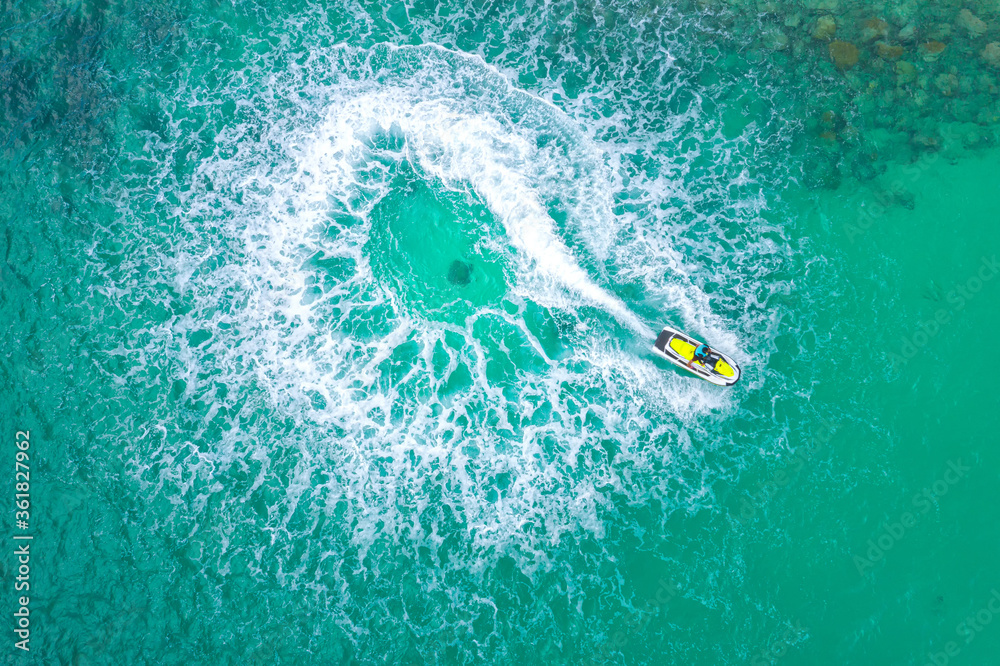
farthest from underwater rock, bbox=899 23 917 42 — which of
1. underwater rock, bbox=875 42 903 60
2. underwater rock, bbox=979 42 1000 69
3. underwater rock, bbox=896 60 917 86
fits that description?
underwater rock, bbox=979 42 1000 69

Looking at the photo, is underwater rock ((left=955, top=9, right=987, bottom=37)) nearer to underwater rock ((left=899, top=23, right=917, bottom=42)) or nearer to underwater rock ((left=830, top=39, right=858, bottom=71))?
underwater rock ((left=899, top=23, right=917, bottom=42))

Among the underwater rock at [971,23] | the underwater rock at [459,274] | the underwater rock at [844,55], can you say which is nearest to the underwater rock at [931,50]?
the underwater rock at [971,23]

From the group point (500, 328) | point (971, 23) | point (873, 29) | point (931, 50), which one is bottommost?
point (500, 328)

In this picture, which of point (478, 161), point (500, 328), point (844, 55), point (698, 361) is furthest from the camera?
point (844, 55)

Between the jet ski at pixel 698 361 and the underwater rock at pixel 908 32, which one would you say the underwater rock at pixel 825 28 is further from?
the jet ski at pixel 698 361

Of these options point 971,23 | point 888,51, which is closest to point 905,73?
point 888,51

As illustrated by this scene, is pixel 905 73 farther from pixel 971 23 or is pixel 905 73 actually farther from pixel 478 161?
pixel 478 161
